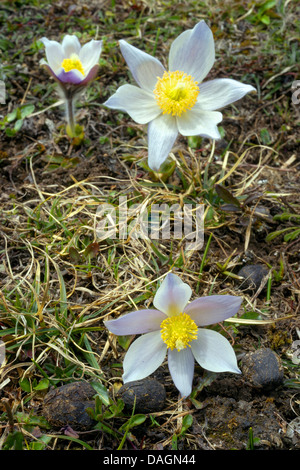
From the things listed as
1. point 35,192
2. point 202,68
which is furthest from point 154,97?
point 35,192

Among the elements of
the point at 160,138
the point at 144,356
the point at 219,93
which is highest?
the point at 219,93

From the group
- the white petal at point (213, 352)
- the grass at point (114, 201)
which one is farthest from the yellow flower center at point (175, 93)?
the white petal at point (213, 352)

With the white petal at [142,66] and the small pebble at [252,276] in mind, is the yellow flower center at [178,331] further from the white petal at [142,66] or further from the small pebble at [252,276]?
the white petal at [142,66]

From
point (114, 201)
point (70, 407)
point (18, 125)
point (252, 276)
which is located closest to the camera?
point (70, 407)

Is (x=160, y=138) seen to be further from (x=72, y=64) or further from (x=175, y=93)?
(x=72, y=64)

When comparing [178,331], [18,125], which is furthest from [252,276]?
[18,125]

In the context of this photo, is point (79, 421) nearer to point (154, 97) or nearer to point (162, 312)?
point (162, 312)
